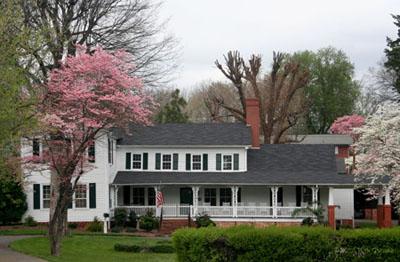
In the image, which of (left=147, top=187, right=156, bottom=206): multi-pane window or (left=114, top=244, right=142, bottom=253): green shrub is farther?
(left=147, top=187, right=156, bottom=206): multi-pane window

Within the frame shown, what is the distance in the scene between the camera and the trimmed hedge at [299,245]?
16797 millimetres

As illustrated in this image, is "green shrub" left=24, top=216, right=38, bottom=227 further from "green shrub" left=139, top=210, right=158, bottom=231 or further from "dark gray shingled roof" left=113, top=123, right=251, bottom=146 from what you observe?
"dark gray shingled roof" left=113, top=123, right=251, bottom=146

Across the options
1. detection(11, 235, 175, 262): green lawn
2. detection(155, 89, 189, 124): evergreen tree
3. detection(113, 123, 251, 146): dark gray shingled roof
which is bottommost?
detection(11, 235, 175, 262): green lawn

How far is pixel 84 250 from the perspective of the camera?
93.1ft

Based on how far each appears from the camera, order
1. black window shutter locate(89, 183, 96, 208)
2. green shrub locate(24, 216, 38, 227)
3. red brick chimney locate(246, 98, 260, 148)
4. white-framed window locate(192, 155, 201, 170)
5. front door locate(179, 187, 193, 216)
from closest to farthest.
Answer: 1. green shrub locate(24, 216, 38, 227)
2. black window shutter locate(89, 183, 96, 208)
3. front door locate(179, 187, 193, 216)
4. white-framed window locate(192, 155, 201, 170)
5. red brick chimney locate(246, 98, 260, 148)

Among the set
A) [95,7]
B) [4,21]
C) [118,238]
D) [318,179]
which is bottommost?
[118,238]

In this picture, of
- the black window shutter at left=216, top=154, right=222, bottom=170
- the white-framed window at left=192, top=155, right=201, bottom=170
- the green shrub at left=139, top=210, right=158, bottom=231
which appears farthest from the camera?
the white-framed window at left=192, top=155, right=201, bottom=170

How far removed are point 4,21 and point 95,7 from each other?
1723 cm

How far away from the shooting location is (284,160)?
156 feet

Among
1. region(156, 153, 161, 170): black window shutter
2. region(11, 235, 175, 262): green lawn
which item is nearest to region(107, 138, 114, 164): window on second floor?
region(156, 153, 161, 170): black window shutter

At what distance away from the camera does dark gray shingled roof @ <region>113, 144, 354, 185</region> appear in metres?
44.8

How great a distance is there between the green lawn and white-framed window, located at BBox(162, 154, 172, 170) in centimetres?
1319

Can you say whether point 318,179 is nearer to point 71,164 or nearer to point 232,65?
point 232,65

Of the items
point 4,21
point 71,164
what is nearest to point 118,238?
point 71,164
